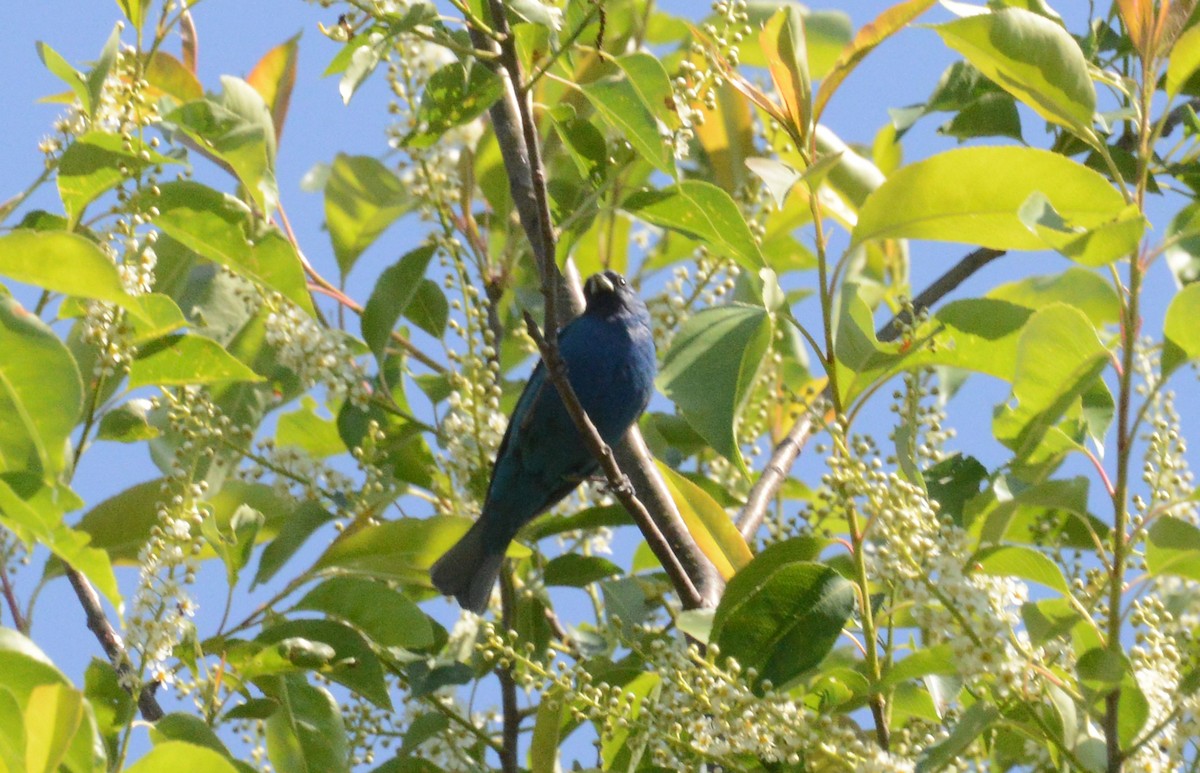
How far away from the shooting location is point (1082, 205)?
2.28m

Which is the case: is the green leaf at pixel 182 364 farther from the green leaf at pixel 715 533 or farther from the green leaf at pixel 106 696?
the green leaf at pixel 715 533

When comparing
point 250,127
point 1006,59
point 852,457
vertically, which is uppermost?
point 1006,59

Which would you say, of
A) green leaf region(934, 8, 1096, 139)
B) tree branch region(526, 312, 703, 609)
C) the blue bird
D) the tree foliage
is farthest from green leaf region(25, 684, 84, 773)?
the blue bird

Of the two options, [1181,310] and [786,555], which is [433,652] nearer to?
[786,555]

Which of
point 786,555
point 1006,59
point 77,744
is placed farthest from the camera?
point 786,555

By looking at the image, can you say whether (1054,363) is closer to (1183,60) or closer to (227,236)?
(1183,60)

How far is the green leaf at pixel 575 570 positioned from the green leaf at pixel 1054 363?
1.66 m

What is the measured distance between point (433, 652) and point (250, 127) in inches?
57.4

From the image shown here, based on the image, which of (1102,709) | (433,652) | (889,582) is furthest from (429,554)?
(1102,709)

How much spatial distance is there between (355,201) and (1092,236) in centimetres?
250

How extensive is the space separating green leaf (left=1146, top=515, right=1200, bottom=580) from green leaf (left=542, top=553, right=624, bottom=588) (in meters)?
1.74

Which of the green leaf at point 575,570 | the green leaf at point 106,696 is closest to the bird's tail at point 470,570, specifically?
the green leaf at point 575,570

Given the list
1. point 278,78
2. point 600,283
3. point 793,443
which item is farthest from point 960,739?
point 278,78

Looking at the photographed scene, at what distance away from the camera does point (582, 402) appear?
16.8 ft
